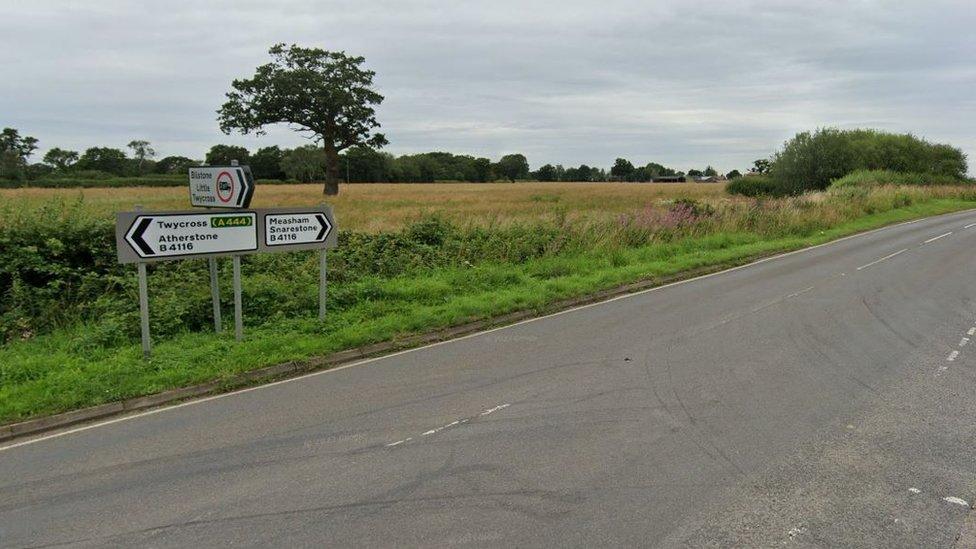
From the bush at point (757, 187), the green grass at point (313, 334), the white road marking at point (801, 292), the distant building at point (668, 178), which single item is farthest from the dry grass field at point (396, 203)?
the distant building at point (668, 178)

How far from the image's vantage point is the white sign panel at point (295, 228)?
8250 millimetres

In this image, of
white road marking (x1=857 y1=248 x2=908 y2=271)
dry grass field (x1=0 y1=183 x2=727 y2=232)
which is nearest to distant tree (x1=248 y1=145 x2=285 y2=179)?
dry grass field (x1=0 y1=183 x2=727 y2=232)

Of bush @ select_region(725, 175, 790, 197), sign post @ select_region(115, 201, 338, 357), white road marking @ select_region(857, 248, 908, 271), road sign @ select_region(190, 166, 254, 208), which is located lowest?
white road marking @ select_region(857, 248, 908, 271)

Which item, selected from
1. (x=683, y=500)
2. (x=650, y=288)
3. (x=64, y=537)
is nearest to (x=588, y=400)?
(x=683, y=500)

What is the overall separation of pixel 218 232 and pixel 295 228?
1057 mm

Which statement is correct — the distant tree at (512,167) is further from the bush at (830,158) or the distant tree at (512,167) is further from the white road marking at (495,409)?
the white road marking at (495,409)

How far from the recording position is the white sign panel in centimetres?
825

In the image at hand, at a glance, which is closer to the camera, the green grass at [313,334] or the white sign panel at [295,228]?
the green grass at [313,334]

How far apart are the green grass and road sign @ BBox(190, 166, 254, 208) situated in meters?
1.68

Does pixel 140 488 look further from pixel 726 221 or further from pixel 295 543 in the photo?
pixel 726 221

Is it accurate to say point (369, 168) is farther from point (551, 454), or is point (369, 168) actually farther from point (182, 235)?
point (551, 454)

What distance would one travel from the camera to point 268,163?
10481cm

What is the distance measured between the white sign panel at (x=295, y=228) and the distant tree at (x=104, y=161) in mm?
106653

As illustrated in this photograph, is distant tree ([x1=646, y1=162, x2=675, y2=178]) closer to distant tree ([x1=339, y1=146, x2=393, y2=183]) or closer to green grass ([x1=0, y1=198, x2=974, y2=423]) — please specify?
distant tree ([x1=339, y1=146, x2=393, y2=183])
